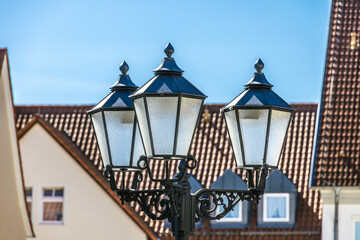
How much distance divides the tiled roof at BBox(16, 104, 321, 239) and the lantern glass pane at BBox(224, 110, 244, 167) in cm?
1891

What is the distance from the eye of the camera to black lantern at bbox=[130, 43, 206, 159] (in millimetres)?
7367

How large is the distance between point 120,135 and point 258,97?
1096 mm

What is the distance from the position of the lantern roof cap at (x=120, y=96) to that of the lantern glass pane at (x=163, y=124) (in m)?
0.65

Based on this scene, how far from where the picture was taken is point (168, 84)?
7500mm

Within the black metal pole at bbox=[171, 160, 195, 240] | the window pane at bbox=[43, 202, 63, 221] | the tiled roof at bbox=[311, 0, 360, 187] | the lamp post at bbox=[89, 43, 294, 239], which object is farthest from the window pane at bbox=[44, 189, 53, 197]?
the black metal pole at bbox=[171, 160, 195, 240]

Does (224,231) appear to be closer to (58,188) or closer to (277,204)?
(277,204)

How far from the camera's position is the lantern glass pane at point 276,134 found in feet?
25.9

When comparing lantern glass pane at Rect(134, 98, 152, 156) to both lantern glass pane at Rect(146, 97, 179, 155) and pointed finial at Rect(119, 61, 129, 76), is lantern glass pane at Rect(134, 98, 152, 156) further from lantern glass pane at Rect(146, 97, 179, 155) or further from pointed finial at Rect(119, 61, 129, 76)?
pointed finial at Rect(119, 61, 129, 76)

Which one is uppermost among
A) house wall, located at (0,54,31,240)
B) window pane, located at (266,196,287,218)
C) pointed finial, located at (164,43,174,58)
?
pointed finial, located at (164,43,174,58)

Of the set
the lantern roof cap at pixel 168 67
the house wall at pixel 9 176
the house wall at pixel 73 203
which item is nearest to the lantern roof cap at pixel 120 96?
the lantern roof cap at pixel 168 67

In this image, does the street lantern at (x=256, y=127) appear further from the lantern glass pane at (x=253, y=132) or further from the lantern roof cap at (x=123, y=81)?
the lantern roof cap at (x=123, y=81)

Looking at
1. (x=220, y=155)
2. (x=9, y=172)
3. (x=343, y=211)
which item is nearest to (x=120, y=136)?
(x=9, y=172)

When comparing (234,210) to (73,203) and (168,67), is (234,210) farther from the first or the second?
(168,67)

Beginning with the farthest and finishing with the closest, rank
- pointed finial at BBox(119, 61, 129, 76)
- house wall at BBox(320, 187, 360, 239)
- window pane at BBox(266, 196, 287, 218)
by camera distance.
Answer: window pane at BBox(266, 196, 287, 218), house wall at BBox(320, 187, 360, 239), pointed finial at BBox(119, 61, 129, 76)
